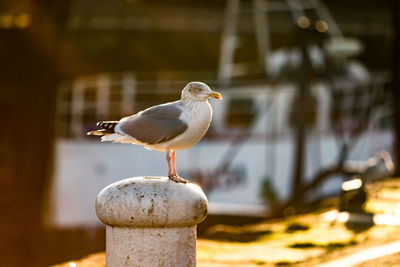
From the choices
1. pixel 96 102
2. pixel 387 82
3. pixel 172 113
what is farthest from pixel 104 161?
pixel 172 113

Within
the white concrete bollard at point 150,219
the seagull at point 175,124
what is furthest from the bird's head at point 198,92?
the white concrete bollard at point 150,219

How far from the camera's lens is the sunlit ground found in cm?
502

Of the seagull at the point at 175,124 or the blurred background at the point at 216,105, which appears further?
the blurred background at the point at 216,105

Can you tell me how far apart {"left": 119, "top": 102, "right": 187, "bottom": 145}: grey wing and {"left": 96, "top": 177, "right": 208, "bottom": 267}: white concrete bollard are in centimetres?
28

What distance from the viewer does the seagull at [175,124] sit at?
3699 millimetres

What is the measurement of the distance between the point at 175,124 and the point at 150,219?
2.06ft

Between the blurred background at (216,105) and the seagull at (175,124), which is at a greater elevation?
the blurred background at (216,105)

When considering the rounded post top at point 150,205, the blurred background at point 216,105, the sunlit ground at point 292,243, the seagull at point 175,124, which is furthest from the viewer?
the blurred background at point 216,105

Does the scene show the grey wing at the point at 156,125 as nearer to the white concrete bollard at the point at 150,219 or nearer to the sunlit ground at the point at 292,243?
the white concrete bollard at the point at 150,219

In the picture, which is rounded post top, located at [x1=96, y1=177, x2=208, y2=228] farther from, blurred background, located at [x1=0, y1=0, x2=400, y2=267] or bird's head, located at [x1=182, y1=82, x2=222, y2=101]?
blurred background, located at [x1=0, y1=0, x2=400, y2=267]

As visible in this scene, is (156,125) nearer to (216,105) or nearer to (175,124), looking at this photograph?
(175,124)

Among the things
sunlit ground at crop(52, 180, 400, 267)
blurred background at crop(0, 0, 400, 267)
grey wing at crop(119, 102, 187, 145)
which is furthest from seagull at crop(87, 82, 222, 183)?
blurred background at crop(0, 0, 400, 267)

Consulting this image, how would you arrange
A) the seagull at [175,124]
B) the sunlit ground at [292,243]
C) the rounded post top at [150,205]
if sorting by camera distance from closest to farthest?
1. the rounded post top at [150,205]
2. the seagull at [175,124]
3. the sunlit ground at [292,243]

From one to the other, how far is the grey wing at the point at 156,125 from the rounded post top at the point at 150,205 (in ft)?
0.95
